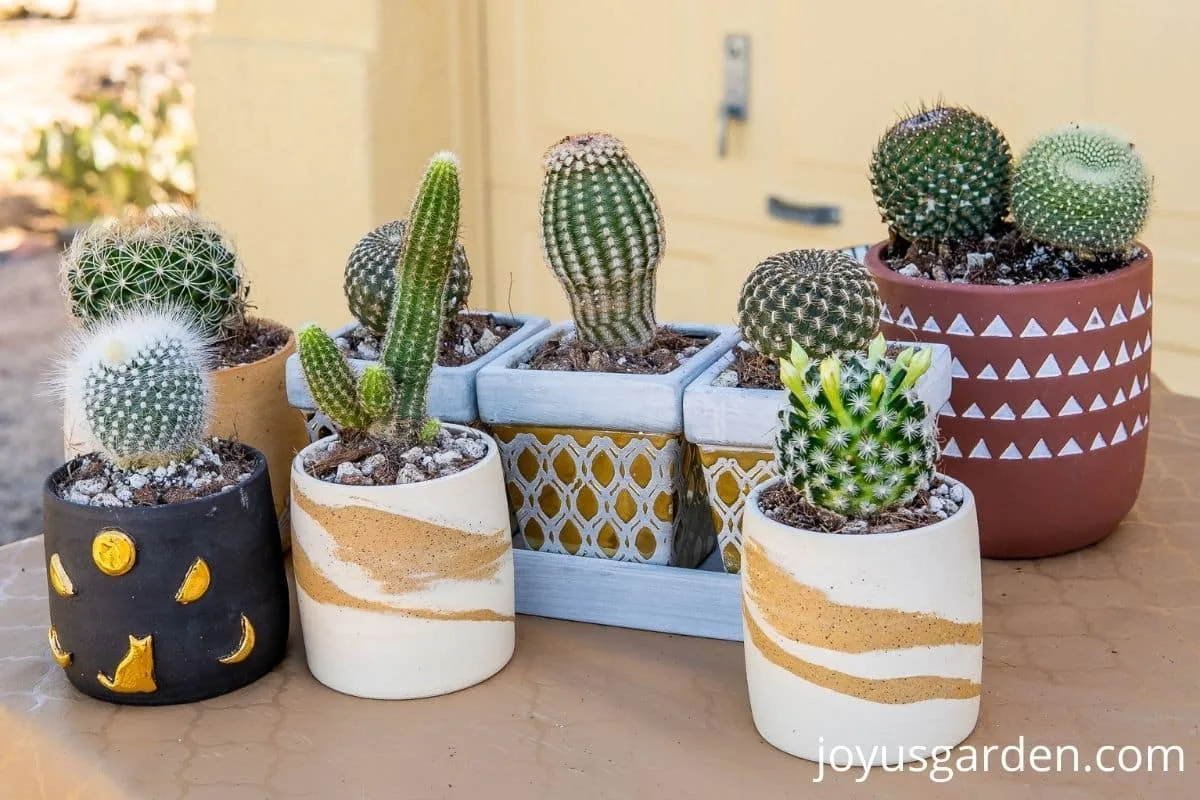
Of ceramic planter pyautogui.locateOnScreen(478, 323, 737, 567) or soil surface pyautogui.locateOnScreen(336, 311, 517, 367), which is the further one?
soil surface pyautogui.locateOnScreen(336, 311, 517, 367)

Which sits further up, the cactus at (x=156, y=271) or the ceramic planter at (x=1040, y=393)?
the cactus at (x=156, y=271)

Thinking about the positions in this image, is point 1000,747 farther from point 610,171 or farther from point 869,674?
point 610,171

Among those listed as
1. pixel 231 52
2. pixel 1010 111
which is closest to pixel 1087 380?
pixel 1010 111

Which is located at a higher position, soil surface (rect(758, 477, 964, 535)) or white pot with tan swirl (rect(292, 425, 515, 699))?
soil surface (rect(758, 477, 964, 535))

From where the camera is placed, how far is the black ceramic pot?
969 mm

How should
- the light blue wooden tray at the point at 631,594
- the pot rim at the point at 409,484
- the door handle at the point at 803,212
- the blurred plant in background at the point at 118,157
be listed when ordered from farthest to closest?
the blurred plant in background at the point at 118,157, the door handle at the point at 803,212, the light blue wooden tray at the point at 631,594, the pot rim at the point at 409,484

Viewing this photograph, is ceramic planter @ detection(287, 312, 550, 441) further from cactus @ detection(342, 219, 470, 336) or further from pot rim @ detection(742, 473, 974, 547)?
pot rim @ detection(742, 473, 974, 547)

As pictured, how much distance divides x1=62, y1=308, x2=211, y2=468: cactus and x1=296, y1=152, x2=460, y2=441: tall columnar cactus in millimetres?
90

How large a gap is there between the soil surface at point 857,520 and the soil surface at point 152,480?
1.23 feet

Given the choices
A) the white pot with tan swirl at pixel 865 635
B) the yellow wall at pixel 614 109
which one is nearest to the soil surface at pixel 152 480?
the white pot with tan swirl at pixel 865 635

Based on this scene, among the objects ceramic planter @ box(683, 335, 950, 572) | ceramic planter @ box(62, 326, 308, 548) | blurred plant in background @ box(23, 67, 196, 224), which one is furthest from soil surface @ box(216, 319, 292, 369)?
blurred plant in background @ box(23, 67, 196, 224)

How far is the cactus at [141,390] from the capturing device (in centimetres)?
97

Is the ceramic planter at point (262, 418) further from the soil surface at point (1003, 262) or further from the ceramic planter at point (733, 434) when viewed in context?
the soil surface at point (1003, 262)

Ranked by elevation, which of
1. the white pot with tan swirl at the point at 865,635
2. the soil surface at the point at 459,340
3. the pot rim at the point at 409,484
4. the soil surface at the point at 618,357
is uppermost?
the soil surface at the point at 618,357
